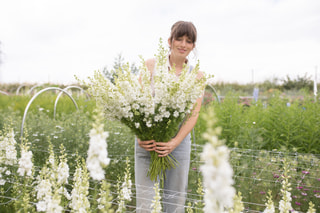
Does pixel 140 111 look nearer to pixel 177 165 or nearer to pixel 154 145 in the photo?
pixel 154 145

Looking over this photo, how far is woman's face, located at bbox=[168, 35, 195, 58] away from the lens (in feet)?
8.22

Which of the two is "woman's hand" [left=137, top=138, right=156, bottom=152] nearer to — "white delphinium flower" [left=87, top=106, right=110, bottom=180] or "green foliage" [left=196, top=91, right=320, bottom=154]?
"white delphinium flower" [left=87, top=106, right=110, bottom=180]

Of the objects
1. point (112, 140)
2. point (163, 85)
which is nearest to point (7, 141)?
point (163, 85)

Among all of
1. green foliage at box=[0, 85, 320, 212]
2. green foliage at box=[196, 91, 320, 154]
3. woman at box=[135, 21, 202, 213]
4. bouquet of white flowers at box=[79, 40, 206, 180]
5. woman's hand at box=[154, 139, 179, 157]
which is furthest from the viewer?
green foliage at box=[196, 91, 320, 154]

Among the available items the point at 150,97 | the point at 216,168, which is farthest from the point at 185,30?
the point at 216,168

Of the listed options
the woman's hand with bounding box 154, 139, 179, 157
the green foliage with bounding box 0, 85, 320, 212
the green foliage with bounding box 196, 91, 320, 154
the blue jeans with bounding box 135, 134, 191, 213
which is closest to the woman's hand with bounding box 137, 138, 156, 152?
the woman's hand with bounding box 154, 139, 179, 157

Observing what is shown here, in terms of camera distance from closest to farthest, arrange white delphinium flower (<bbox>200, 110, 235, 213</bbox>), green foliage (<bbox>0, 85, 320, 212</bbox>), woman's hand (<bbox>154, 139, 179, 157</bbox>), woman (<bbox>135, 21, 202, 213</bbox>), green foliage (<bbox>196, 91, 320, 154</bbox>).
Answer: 1. white delphinium flower (<bbox>200, 110, 235, 213</bbox>)
2. woman's hand (<bbox>154, 139, 179, 157</bbox>)
3. woman (<bbox>135, 21, 202, 213</bbox>)
4. green foliage (<bbox>0, 85, 320, 212</bbox>)
5. green foliage (<bbox>196, 91, 320, 154</bbox>)

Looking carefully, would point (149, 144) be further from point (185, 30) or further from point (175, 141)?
point (185, 30)

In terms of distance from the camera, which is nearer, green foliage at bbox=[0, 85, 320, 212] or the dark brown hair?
the dark brown hair

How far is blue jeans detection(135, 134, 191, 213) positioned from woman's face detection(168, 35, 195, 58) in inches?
29.6

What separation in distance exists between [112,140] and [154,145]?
2.28 meters

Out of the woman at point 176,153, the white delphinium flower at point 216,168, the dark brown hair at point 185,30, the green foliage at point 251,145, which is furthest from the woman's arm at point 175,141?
the white delphinium flower at point 216,168

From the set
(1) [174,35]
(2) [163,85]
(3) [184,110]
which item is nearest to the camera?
(2) [163,85]

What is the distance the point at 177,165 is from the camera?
2586mm
